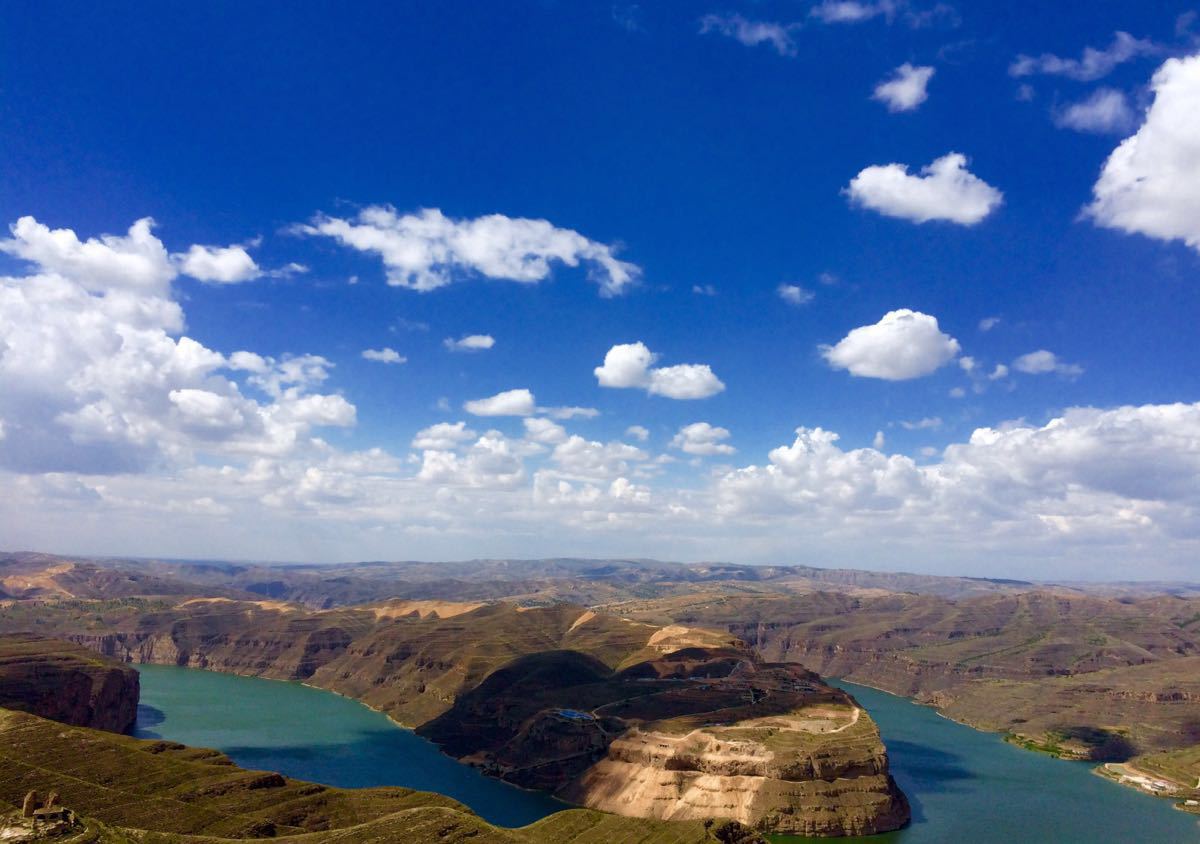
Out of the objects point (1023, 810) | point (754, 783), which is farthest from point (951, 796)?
point (754, 783)

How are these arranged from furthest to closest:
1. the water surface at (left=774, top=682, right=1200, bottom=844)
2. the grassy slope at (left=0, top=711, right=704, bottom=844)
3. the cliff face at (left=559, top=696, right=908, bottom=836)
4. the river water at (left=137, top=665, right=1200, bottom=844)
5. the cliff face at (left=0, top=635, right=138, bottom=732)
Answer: the cliff face at (left=0, top=635, right=138, bottom=732) < the river water at (left=137, top=665, right=1200, bottom=844) < the water surface at (left=774, top=682, right=1200, bottom=844) < the cliff face at (left=559, top=696, right=908, bottom=836) < the grassy slope at (left=0, top=711, right=704, bottom=844)

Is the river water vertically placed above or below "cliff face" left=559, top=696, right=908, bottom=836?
below

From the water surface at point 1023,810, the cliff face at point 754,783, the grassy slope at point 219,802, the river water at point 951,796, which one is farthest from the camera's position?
the river water at point 951,796

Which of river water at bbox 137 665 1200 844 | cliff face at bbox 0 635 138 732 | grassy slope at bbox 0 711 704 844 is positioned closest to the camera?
grassy slope at bbox 0 711 704 844

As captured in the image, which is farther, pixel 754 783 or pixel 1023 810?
pixel 1023 810

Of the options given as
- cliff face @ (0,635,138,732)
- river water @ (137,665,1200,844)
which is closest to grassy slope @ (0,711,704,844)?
river water @ (137,665,1200,844)

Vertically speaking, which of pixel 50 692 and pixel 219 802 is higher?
pixel 219 802

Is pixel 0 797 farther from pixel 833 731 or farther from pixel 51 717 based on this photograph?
pixel 833 731

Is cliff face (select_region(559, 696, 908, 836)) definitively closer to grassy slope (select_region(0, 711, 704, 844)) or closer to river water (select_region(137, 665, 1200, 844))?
river water (select_region(137, 665, 1200, 844))

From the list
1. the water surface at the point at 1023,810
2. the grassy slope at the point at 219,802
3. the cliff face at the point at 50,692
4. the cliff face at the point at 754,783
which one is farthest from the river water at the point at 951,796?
the grassy slope at the point at 219,802

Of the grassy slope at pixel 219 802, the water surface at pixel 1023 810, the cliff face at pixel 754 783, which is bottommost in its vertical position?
the water surface at pixel 1023 810

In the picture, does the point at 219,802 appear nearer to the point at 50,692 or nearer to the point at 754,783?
the point at 754,783

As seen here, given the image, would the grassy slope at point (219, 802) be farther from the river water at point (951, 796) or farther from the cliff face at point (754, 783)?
the river water at point (951, 796)
